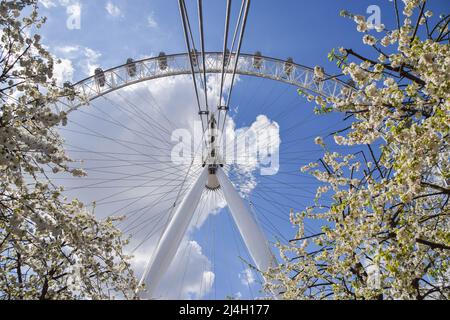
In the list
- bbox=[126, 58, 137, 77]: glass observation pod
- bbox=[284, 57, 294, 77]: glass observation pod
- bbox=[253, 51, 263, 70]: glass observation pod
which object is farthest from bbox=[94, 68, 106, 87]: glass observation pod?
bbox=[284, 57, 294, 77]: glass observation pod

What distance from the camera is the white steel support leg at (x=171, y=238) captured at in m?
11.9

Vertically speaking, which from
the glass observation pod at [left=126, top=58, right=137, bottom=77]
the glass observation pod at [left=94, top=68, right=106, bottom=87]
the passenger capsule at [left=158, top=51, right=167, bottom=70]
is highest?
the passenger capsule at [left=158, top=51, right=167, bottom=70]

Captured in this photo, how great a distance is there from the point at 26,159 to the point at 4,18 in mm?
1915

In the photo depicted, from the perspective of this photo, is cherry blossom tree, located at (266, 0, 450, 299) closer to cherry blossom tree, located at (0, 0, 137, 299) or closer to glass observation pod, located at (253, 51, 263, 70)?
cherry blossom tree, located at (0, 0, 137, 299)

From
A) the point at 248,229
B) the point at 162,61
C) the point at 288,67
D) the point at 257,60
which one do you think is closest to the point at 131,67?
the point at 162,61

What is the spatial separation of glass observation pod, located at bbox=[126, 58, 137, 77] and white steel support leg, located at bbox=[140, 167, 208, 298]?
978cm

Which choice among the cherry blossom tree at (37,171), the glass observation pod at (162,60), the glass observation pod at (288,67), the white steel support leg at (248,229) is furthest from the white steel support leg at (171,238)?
the glass observation pod at (288,67)

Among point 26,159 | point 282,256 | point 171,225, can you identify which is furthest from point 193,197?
point 26,159

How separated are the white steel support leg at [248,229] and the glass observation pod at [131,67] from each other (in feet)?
32.5

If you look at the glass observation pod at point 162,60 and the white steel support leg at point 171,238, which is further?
the glass observation pod at point 162,60

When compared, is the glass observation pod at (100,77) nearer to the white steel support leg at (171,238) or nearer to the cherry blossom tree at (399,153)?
the white steel support leg at (171,238)

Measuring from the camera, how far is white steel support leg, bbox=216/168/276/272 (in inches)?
510
